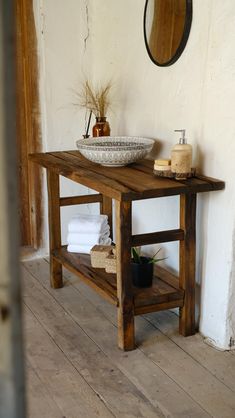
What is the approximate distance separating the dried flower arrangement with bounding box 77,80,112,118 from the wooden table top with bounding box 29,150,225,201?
0.47m

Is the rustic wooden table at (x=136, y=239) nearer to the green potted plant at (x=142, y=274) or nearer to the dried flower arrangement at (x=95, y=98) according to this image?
the green potted plant at (x=142, y=274)

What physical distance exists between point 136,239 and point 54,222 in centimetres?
80

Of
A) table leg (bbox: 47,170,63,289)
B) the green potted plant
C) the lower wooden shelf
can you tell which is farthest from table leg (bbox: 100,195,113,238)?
the green potted plant

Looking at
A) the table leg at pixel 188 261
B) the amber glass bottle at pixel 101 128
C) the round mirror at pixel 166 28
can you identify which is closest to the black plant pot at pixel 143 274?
the table leg at pixel 188 261

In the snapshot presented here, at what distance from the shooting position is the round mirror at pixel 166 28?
7.17 feet

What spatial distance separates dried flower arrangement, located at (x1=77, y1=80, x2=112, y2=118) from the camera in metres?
2.83

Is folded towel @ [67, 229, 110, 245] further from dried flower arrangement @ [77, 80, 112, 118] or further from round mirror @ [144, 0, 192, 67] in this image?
round mirror @ [144, 0, 192, 67]

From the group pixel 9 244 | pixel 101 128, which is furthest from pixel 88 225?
pixel 9 244

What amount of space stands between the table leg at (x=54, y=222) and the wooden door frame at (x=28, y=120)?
0.47 meters

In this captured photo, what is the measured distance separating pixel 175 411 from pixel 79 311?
89cm

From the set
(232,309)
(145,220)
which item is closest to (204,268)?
(232,309)

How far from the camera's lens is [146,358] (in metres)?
2.12

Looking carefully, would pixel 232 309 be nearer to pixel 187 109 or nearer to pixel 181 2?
pixel 187 109

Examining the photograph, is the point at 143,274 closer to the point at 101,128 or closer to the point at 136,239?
the point at 136,239
